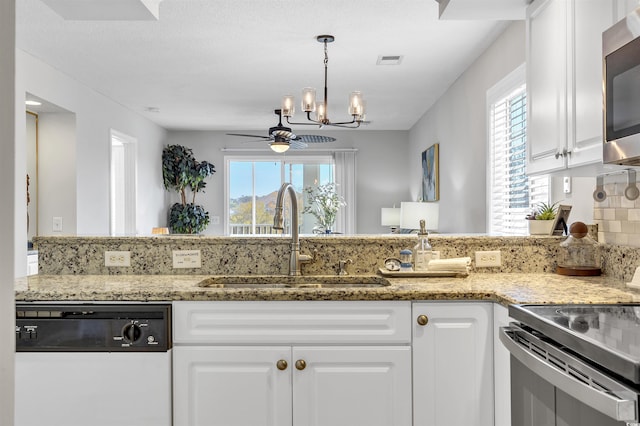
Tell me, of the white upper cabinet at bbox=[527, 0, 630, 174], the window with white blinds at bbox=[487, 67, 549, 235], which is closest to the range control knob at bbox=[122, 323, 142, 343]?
the white upper cabinet at bbox=[527, 0, 630, 174]

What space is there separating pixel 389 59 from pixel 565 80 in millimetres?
2443

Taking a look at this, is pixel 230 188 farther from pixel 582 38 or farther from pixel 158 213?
pixel 582 38

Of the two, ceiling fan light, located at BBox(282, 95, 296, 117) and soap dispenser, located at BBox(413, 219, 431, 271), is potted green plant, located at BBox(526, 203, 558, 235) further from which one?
ceiling fan light, located at BBox(282, 95, 296, 117)

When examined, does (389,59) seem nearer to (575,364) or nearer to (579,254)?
(579,254)

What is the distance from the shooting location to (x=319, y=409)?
6.12 feet

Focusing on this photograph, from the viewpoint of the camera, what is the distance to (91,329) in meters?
1.85

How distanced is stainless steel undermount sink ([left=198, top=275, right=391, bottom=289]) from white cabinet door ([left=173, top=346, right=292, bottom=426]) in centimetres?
45

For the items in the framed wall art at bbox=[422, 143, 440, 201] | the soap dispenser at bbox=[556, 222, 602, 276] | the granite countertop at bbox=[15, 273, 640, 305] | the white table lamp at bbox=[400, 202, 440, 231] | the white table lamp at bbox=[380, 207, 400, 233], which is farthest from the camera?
the white table lamp at bbox=[380, 207, 400, 233]

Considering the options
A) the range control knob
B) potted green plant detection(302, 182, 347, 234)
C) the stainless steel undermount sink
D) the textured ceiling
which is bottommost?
the range control knob

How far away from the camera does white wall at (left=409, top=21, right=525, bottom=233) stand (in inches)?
143

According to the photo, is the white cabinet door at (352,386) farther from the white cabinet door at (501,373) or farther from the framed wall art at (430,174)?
the framed wall art at (430,174)

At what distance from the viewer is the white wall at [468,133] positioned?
3.62 meters

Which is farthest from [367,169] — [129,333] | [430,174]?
[129,333]

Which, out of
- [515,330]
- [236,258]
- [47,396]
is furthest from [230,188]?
[515,330]
